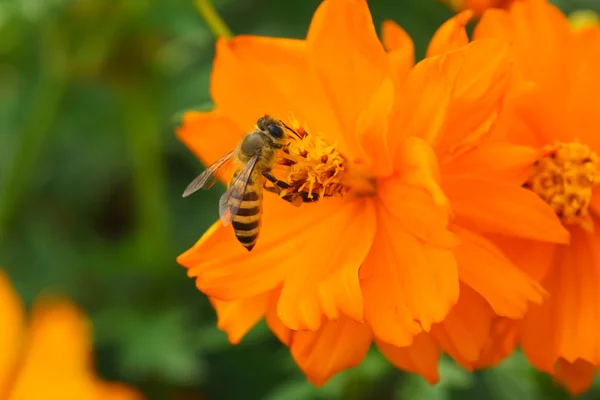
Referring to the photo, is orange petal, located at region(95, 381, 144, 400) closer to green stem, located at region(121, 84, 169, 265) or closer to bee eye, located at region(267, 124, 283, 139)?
green stem, located at region(121, 84, 169, 265)

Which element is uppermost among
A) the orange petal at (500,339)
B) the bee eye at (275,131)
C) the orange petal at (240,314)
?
the bee eye at (275,131)

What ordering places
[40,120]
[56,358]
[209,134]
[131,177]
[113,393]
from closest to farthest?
[209,134]
[113,393]
[56,358]
[40,120]
[131,177]

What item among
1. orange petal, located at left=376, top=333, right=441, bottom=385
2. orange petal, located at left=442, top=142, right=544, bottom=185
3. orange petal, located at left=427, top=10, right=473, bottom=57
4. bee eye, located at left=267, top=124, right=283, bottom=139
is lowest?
orange petal, located at left=376, top=333, right=441, bottom=385

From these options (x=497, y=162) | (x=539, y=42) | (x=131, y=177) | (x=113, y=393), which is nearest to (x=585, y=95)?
(x=539, y=42)

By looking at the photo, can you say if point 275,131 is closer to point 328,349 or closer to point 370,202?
point 370,202

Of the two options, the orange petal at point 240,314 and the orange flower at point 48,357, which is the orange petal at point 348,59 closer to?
the orange petal at point 240,314

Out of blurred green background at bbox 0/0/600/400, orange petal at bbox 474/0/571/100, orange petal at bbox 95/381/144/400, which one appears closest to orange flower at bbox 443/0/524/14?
orange petal at bbox 474/0/571/100

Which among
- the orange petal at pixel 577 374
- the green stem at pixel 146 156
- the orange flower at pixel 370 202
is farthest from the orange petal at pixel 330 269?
the green stem at pixel 146 156
